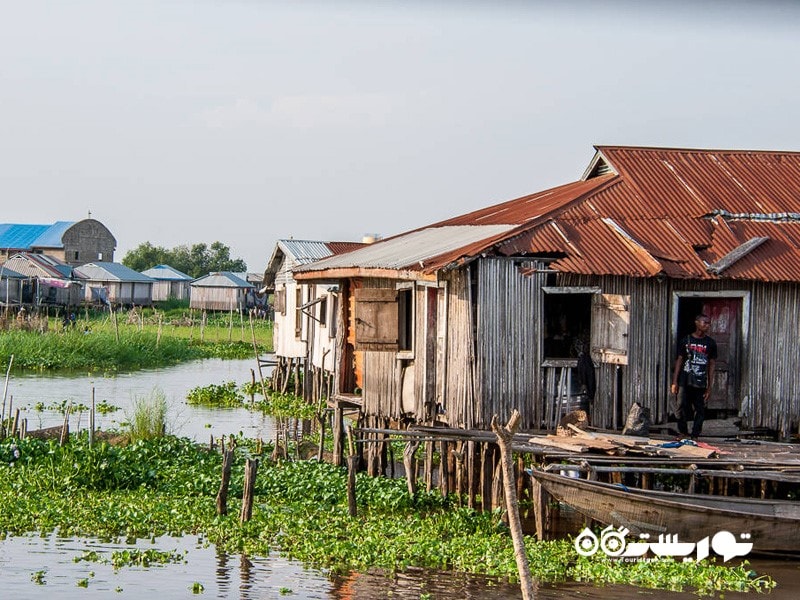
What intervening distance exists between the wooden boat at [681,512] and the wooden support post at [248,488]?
9.93 ft

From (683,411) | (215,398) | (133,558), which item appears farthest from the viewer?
(215,398)

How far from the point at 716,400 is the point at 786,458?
5.91 ft

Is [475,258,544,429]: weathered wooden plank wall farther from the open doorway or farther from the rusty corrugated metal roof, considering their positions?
the open doorway

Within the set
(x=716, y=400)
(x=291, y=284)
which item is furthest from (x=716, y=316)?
(x=291, y=284)

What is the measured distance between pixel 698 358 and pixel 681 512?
2.69 meters

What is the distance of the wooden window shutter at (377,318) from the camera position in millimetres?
15703

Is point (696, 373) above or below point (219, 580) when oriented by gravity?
above

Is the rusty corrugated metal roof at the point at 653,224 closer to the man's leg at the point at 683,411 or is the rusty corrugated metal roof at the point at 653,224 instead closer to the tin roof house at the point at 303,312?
the man's leg at the point at 683,411

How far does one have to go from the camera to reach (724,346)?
15.1m

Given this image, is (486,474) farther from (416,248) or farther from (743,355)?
(416,248)

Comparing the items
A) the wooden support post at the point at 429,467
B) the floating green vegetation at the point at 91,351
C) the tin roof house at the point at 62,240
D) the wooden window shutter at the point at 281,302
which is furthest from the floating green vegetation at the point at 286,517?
the tin roof house at the point at 62,240

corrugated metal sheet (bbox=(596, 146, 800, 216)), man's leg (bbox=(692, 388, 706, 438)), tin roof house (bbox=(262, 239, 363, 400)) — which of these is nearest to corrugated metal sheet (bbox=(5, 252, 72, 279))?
tin roof house (bbox=(262, 239, 363, 400))

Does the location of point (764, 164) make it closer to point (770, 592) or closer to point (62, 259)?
point (770, 592)

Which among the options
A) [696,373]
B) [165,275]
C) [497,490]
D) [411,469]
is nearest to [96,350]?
[411,469]
